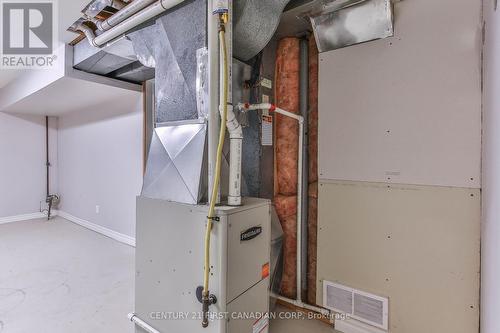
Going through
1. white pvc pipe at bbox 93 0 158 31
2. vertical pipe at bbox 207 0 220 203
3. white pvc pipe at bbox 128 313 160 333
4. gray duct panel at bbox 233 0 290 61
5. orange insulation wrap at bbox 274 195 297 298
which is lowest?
white pvc pipe at bbox 128 313 160 333

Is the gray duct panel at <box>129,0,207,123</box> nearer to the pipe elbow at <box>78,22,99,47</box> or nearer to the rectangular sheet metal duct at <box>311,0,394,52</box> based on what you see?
the pipe elbow at <box>78,22,99,47</box>

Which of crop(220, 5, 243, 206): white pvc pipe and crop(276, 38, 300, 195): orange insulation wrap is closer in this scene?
crop(220, 5, 243, 206): white pvc pipe

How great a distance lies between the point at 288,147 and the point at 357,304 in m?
1.27

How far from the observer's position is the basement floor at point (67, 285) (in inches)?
78.0

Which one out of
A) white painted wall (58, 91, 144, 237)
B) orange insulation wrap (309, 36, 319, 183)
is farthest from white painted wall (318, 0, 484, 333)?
white painted wall (58, 91, 144, 237)

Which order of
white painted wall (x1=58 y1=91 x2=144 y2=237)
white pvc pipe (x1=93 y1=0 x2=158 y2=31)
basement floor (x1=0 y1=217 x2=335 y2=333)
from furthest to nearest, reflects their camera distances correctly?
white painted wall (x1=58 y1=91 x2=144 y2=237) < basement floor (x1=0 y1=217 x2=335 y2=333) < white pvc pipe (x1=93 y1=0 x2=158 y2=31)

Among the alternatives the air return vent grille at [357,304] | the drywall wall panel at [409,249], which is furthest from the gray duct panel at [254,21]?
the air return vent grille at [357,304]

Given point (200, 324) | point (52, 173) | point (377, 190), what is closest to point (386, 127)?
point (377, 190)

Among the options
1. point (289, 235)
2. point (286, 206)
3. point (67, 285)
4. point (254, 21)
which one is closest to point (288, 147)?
point (286, 206)

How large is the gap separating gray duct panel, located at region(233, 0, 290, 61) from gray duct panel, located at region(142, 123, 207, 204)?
65 cm

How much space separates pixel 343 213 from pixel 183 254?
1.18m

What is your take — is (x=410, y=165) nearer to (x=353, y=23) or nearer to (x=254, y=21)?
(x=353, y=23)

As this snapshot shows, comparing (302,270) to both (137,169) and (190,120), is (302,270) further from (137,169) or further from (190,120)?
Answer: (137,169)

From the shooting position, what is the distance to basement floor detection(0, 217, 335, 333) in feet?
6.50
